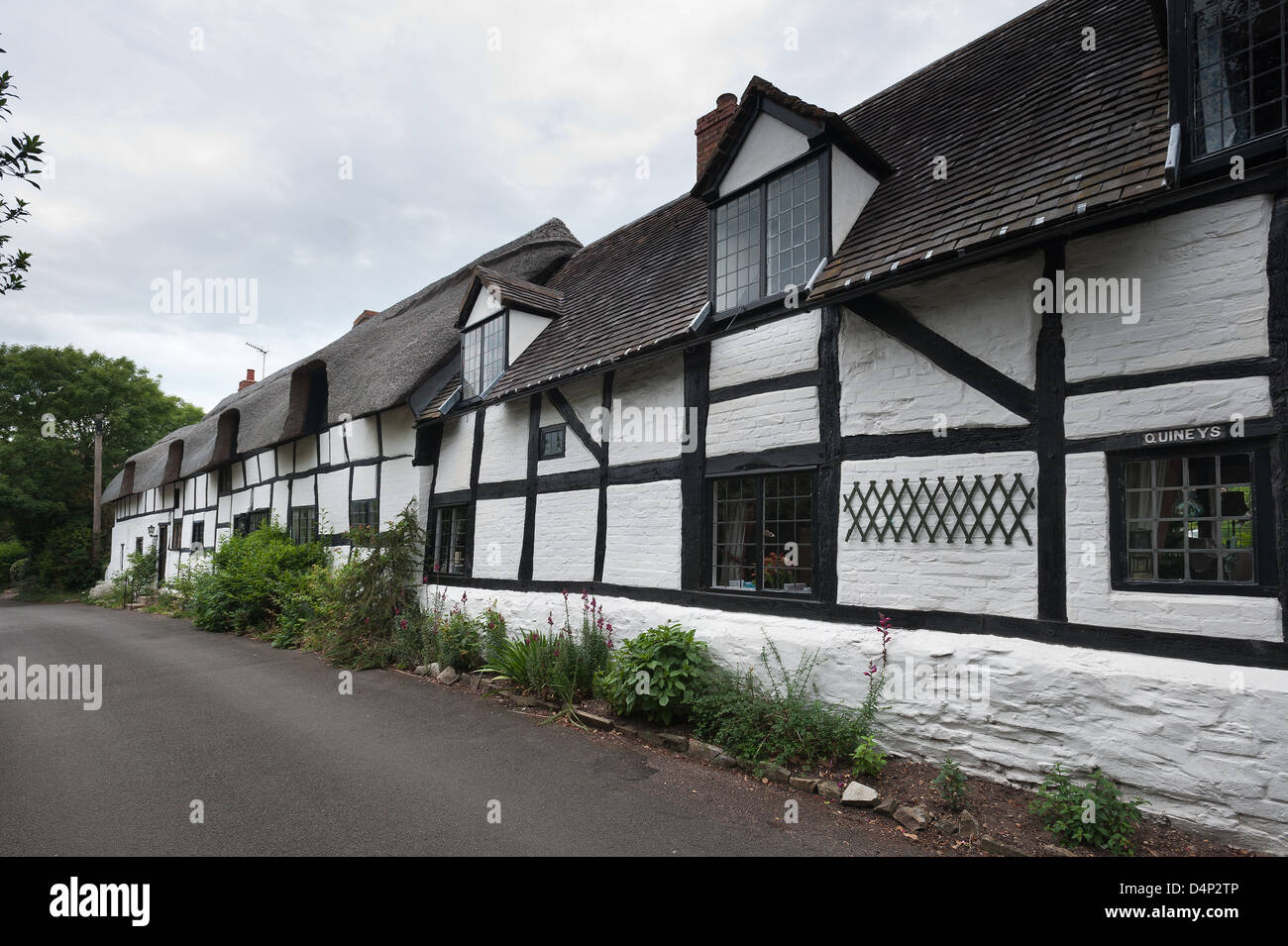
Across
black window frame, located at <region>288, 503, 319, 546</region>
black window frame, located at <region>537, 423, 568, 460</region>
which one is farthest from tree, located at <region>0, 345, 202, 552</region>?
black window frame, located at <region>537, 423, 568, 460</region>

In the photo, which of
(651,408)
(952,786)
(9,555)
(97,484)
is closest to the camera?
(952,786)

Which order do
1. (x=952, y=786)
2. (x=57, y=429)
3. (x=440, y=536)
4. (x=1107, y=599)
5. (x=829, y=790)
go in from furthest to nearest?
(x=57, y=429) < (x=440, y=536) < (x=829, y=790) < (x=952, y=786) < (x=1107, y=599)

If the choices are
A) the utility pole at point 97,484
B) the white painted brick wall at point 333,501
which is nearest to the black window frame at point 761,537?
the white painted brick wall at point 333,501

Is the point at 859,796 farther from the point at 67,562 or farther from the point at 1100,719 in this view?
the point at 67,562

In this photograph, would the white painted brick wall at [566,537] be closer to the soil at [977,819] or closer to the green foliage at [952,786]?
the soil at [977,819]

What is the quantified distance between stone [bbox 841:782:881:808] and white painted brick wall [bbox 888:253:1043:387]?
3227mm

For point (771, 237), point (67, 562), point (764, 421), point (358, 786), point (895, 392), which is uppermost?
point (771, 237)

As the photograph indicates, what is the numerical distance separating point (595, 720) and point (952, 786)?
3.49m

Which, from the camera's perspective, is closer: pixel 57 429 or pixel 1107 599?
pixel 1107 599

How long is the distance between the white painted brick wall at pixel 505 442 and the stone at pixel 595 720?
4009 mm

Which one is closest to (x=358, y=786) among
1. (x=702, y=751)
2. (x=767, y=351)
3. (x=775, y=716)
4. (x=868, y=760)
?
(x=702, y=751)

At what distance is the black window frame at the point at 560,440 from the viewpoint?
30.3 feet

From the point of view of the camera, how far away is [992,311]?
5176mm
